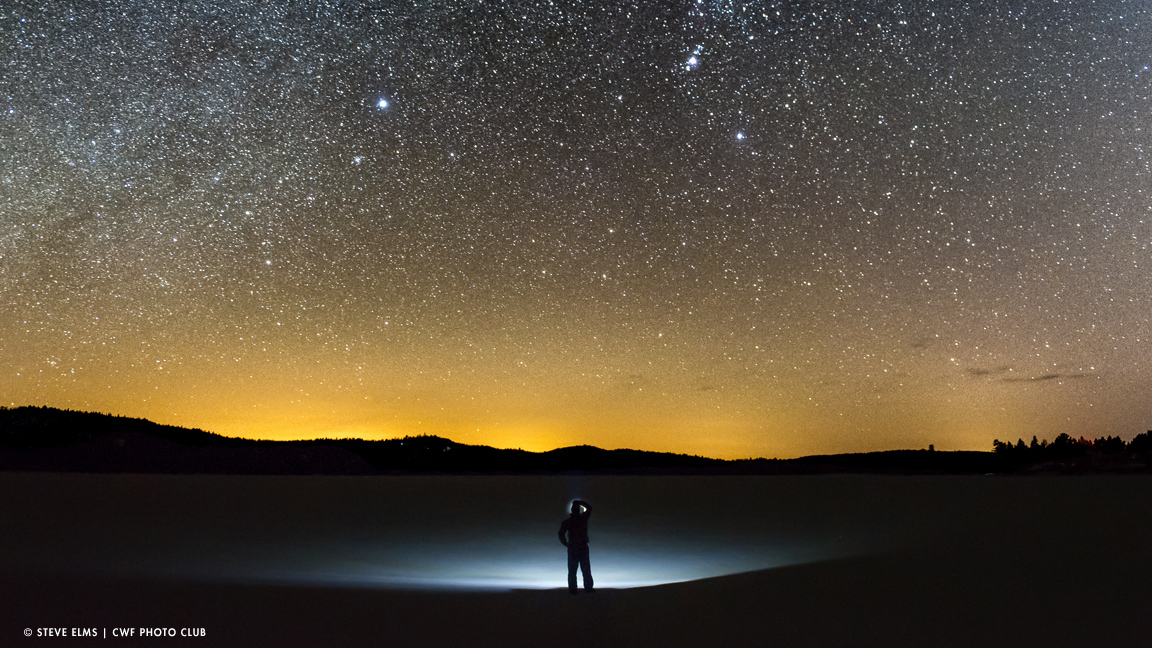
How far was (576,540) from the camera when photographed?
920cm

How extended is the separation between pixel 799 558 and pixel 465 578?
19.8ft

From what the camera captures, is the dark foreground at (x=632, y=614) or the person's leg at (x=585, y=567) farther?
the person's leg at (x=585, y=567)

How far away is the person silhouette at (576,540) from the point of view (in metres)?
9.09

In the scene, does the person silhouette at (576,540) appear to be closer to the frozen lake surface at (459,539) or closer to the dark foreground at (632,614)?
the dark foreground at (632,614)

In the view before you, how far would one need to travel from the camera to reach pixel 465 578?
11.4m

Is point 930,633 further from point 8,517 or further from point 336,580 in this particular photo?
point 8,517

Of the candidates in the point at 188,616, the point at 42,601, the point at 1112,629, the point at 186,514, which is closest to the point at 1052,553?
the point at 1112,629

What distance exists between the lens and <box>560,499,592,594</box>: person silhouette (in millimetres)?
9094

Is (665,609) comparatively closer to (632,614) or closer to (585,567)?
(632,614)

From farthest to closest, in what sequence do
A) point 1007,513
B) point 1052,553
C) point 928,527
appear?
point 1007,513, point 928,527, point 1052,553

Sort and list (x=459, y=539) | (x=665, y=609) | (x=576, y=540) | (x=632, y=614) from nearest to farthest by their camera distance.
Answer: (x=632, y=614) < (x=665, y=609) < (x=576, y=540) < (x=459, y=539)

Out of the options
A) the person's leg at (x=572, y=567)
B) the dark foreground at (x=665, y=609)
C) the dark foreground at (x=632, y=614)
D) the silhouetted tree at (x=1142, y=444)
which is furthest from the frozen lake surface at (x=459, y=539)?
the silhouetted tree at (x=1142, y=444)

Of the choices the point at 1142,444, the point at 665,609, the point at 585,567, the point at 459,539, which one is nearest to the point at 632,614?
the point at 665,609

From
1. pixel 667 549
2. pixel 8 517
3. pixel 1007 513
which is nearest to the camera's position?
pixel 667 549
